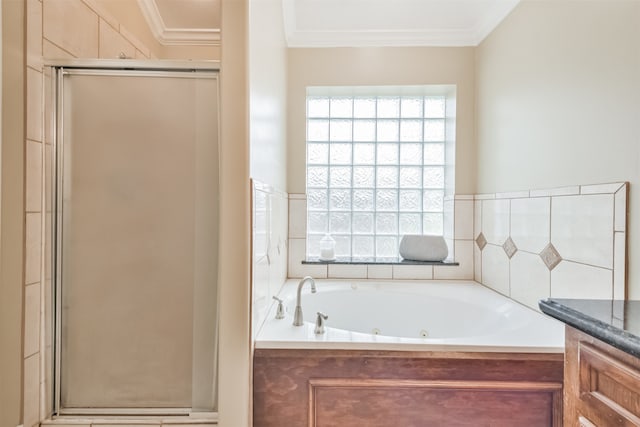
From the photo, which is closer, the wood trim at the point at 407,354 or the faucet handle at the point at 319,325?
the wood trim at the point at 407,354

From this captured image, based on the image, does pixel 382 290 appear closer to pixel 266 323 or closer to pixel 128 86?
pixel 266 323

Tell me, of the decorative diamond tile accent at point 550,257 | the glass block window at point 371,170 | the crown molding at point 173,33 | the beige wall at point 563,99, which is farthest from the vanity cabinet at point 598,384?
the crown molding at point 173,33

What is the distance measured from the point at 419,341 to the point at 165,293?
973 millimetres

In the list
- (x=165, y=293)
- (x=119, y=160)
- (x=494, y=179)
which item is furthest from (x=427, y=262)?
(x=119, y=160)

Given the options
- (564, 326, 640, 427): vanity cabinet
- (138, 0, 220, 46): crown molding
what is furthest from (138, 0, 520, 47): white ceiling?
(564, 326, 640, 427): vanity cabinet

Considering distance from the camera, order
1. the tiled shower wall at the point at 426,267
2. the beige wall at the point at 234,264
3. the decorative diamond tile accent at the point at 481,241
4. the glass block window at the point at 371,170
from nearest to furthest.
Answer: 1. the beige wall at the point at 234,264
2. the decorative diamond tile accent at the point at 481,241
3. the tiled shower wall at the point at 426,267
4. the glass block window at the point at 371,170

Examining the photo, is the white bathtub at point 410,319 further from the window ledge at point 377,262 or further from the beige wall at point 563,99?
the beige wall at point 563,99

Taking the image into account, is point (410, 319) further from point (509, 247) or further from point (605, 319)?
point (605, 319)

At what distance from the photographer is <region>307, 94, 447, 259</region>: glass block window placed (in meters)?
2.32

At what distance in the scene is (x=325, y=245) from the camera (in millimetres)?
2170

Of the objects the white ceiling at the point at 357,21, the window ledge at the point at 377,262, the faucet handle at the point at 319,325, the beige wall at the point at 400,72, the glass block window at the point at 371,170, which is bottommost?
the faucet handle at the point at 319,325

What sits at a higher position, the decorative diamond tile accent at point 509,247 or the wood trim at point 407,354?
the decorative diamond tile accent at point 509,247

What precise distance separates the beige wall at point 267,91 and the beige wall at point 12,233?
2.57ft

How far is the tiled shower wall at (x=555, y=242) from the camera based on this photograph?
111 centimetres
